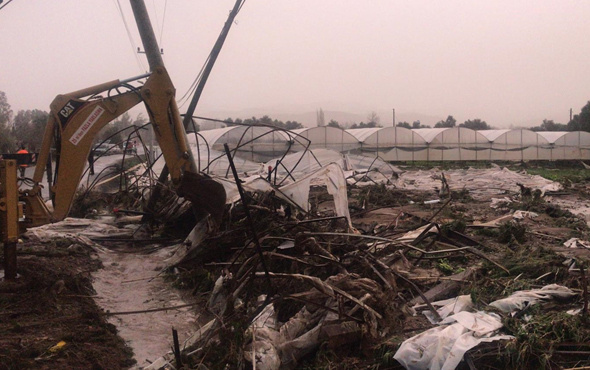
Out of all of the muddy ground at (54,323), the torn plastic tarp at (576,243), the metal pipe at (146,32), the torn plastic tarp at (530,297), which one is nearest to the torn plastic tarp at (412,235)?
the torn plastic tarp at (576,243)

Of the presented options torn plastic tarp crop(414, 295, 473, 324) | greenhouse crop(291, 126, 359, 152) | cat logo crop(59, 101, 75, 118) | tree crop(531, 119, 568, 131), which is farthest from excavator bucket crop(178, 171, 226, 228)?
tree crop(531, 119, 568, 131)

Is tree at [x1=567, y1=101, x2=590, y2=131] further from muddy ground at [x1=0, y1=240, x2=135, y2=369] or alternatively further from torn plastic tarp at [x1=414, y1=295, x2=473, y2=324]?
muddy ground at [x1=0, y1=240, x2=135, y2=369]

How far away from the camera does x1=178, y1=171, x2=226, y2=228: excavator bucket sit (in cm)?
863

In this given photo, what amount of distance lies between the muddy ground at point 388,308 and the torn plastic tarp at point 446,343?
0.37 ft

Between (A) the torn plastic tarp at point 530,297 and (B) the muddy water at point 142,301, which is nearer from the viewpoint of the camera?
(A) the torn plastic tarp at point 530,297

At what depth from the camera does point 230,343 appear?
4848 mm

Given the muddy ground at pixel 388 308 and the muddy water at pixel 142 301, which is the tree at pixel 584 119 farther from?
the muddy water at pixel 142 301

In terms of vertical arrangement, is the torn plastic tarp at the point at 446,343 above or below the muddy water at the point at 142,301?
above

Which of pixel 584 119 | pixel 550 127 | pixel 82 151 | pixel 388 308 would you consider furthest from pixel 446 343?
pixel 550 127

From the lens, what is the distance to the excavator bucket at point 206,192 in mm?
8633

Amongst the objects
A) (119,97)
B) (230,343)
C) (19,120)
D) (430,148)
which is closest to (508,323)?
(230,343)

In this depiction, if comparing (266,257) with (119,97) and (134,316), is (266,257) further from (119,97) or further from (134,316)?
(119,97)

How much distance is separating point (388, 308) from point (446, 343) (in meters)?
1.12

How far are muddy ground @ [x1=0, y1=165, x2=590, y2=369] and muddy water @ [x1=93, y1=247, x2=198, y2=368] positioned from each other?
197mm
